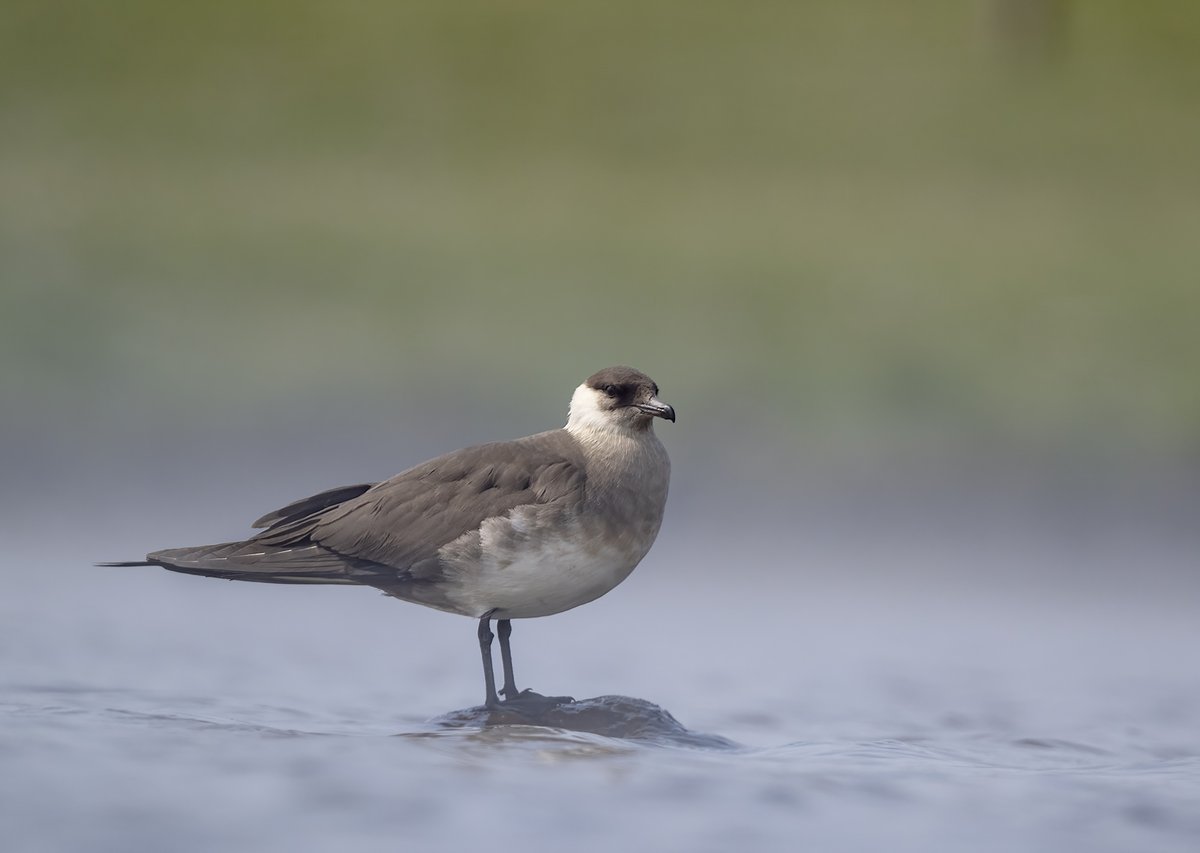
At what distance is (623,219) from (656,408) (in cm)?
482

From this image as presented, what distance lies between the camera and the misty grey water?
3.99 metres

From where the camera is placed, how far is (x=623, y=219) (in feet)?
32.8

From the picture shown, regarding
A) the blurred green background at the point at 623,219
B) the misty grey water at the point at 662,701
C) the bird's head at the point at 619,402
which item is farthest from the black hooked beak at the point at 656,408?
the blurred green background at the point at 623,219

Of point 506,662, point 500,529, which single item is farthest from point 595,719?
point 500,529

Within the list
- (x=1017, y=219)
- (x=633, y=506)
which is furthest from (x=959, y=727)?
(x=1017, y=219)

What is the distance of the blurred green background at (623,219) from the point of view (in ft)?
30.1

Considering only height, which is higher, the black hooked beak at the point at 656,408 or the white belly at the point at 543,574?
the black hooked beak at the point at 656,408

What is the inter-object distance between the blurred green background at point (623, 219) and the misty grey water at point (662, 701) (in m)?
1.09

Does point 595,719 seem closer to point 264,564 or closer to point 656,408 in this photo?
point 656,408

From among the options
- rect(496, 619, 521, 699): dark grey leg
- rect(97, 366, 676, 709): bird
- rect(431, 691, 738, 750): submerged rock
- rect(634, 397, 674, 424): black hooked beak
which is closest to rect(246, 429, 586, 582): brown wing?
rect(97, 366, 676, 709): bird

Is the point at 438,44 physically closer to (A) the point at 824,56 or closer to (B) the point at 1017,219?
(A) the point at 824,56

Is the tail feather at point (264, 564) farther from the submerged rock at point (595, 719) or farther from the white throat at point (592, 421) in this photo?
the white throat at point (592, 421)

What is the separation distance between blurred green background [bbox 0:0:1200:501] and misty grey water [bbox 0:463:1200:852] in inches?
43.0

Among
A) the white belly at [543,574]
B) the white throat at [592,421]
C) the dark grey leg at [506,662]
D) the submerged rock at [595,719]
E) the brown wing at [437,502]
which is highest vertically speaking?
the white throat at [592,421]
